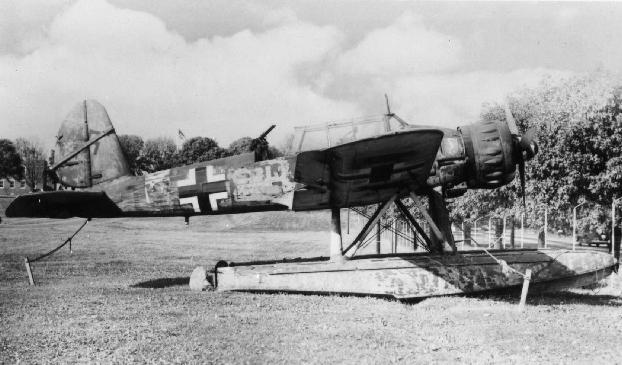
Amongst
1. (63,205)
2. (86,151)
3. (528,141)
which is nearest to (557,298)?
(528,141)

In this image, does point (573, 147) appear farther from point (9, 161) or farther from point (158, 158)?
point (9, 161)

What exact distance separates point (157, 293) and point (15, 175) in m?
71.3

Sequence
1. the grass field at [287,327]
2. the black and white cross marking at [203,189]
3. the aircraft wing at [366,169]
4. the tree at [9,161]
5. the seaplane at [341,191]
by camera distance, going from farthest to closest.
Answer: the tree at [9,161]
the black and white cross marking at [203,189]
the seaplane at [341,191]
the aircraft wing at [366,169]
the grass field at [287,327]

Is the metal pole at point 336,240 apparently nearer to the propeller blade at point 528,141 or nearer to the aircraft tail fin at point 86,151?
the propeller blade at point 528,141

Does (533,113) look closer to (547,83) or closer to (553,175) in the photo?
(547,83)

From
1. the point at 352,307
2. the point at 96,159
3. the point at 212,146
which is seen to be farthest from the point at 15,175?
the point at 352,307

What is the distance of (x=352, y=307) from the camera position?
309 inches

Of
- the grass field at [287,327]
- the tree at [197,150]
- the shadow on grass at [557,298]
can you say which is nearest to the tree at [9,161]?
the tree at [197,150]

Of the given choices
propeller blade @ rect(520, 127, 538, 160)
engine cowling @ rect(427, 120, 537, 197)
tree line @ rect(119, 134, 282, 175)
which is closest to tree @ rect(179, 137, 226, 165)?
tree line @ rect(119, 134, 282, 175)

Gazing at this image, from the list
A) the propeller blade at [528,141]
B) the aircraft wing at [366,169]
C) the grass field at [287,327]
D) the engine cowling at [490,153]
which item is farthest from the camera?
the propeller blade at [528,141]

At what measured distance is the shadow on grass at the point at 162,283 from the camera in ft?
33.2

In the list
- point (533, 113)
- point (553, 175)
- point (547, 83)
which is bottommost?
point (553, 175)

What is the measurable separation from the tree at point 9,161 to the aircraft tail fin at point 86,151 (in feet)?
218

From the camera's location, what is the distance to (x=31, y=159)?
2773 inches
